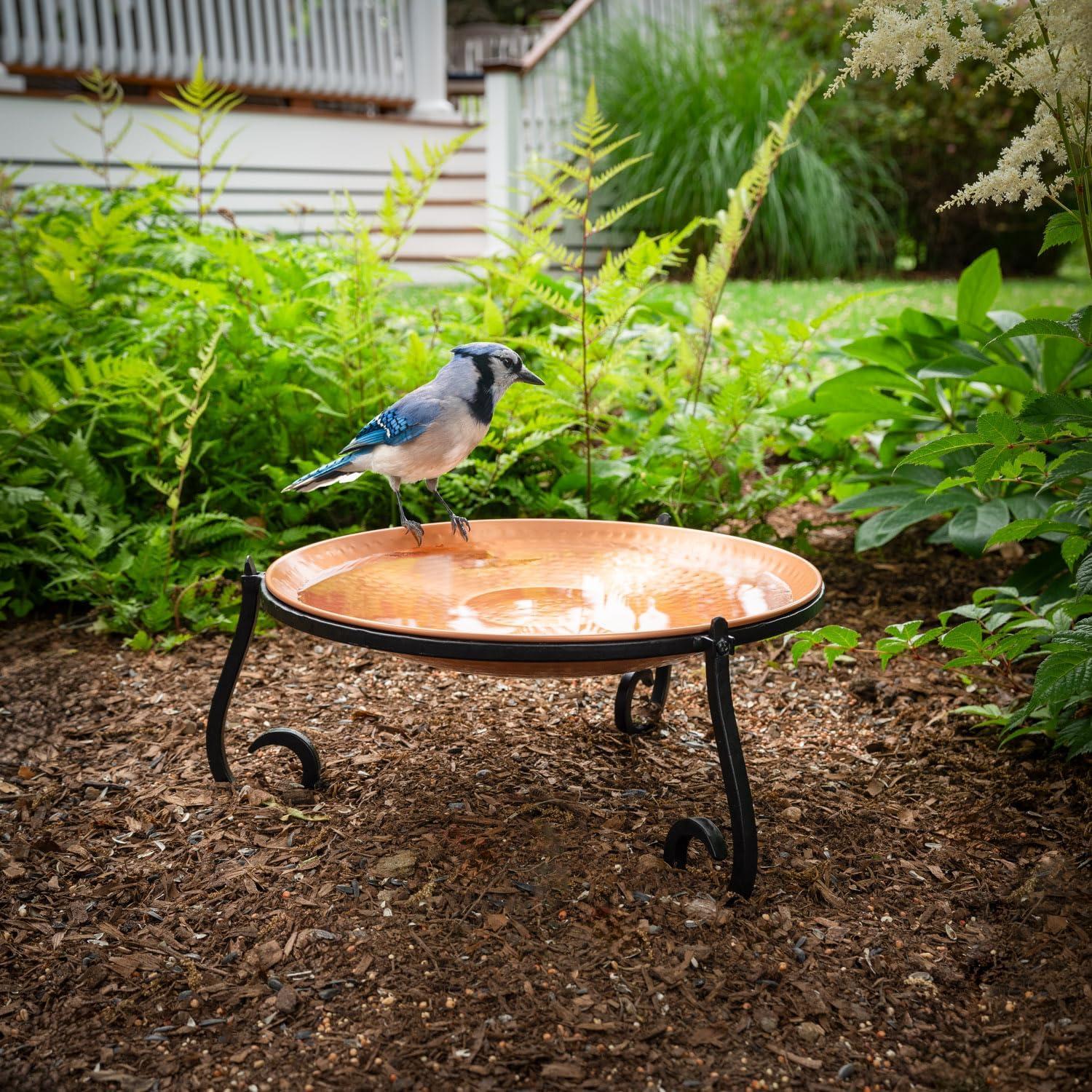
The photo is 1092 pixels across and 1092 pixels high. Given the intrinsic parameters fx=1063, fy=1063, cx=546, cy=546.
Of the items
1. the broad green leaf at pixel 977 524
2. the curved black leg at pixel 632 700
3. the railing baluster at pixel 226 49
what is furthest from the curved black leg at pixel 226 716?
the railing baluster at pixel 226 49

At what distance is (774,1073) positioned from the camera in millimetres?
1576

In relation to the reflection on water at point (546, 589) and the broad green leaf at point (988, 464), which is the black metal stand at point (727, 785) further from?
the broad green leaf at point (988, 464)

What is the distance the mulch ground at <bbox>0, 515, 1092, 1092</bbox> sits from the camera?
161 cm

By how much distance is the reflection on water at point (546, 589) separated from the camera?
6.42ft

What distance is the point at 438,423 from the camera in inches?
89.0

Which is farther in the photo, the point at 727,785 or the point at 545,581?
the point at 545,581

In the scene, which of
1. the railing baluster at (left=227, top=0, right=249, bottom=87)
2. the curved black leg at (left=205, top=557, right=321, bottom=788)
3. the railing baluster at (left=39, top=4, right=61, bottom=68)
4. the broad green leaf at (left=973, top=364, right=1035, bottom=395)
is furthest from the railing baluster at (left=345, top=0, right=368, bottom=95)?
the curved black leg at (left=205, top=557, right=321, bottom=788)

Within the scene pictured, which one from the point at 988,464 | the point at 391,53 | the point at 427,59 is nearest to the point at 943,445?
the point at 988,464

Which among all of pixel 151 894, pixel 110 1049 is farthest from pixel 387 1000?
pixel 151 894

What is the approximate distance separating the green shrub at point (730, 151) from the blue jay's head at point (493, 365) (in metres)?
6.87

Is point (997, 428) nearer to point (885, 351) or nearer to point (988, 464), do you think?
point (988, 464)

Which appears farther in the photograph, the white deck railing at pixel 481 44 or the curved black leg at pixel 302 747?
the white deck railing at pixel 481 44

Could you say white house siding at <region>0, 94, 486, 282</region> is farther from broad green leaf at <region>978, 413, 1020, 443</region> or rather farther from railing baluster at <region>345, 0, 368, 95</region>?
broad green leaf at <region>978, 413, 1020, 443</region>

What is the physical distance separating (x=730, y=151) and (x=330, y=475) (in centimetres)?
737
